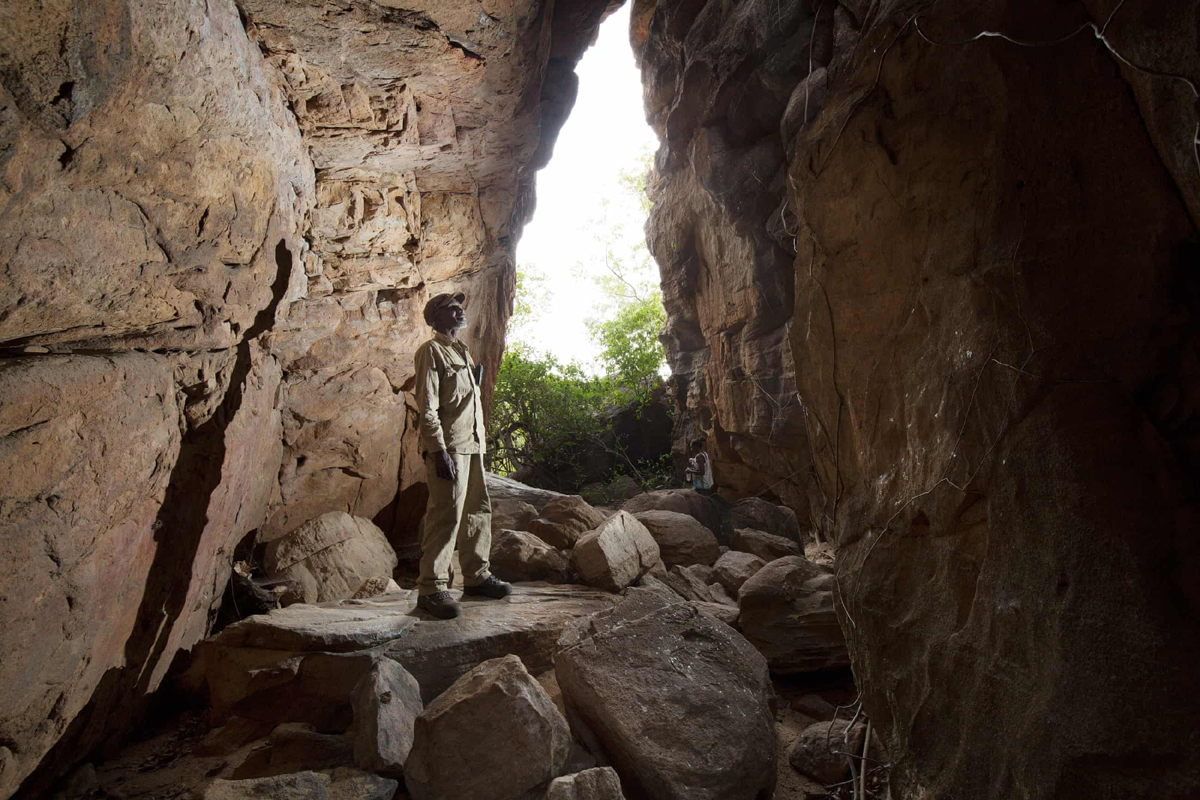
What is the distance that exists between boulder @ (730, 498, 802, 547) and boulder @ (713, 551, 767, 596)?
3.74 metres

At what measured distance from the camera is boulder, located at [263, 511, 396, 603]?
4859 millimetres

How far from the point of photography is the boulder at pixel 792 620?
3.34 m

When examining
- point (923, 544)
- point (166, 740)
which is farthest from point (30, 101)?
point (923, 544)

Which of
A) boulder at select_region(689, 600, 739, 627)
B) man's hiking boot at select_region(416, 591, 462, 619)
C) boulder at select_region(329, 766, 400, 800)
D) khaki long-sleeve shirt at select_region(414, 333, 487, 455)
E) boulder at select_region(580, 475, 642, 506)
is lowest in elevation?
boulder at select_region(329, 766, 400, 800)

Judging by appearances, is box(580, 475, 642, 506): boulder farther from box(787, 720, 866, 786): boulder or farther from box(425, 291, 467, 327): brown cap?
box(787, 720, 866, 786): boulder

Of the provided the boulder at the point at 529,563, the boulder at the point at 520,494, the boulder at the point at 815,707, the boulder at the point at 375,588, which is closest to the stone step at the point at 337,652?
the boulder at the point at 529,563

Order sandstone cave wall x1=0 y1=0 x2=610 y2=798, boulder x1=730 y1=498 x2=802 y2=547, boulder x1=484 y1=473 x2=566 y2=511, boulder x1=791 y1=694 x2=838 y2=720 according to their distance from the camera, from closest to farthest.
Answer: sandstone cave wall x1=0 y1=0 x2=610 y2=798, boulder x1=791 y1=694 x2=838 y2=720, boulder x1=484 y1=473 x2=566 y2=511, boulder x1=730 y1=498 x2=802 y2=547

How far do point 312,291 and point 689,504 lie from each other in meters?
5.55

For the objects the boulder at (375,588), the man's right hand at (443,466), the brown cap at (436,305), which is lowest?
the boulder at (375,588)

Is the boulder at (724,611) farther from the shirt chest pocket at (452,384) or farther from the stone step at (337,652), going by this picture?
the shirt chest pocket at (452,384)

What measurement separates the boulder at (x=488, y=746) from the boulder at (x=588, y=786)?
0.44 ft

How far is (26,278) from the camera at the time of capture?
2.35 metres

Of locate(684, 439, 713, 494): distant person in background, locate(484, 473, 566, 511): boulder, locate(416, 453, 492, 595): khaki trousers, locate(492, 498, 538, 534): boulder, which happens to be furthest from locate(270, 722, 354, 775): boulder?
locate(684, 439, 713, 494): distant person in background

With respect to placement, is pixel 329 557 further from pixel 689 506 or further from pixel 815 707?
pixel 689 506
